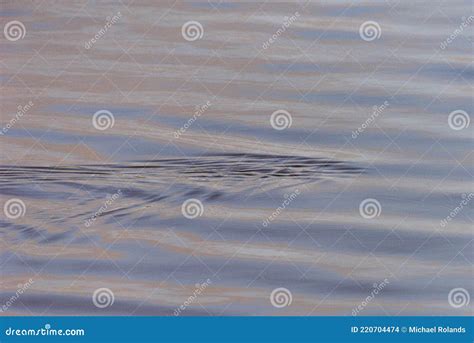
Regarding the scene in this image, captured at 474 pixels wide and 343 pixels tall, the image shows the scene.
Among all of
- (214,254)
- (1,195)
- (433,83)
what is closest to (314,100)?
(433,83)

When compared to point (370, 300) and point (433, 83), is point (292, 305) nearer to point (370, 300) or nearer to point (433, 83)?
point (370, 300)

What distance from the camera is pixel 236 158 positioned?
3035 millimetres

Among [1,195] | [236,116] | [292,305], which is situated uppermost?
[236,116]

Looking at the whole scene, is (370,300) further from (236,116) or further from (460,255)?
(236,116)

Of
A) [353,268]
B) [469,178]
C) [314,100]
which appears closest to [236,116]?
[314,100]

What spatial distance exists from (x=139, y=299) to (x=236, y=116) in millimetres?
749

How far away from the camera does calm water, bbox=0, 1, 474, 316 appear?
2.96m

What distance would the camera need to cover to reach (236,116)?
306 cm

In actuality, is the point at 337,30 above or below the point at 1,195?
above

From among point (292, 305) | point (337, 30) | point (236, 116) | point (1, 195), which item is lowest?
point (292, 305)

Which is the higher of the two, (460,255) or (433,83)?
(433,83)

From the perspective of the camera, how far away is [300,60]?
3080 mm

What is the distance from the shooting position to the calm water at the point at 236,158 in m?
2.96

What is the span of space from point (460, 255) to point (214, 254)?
2.90 ft
